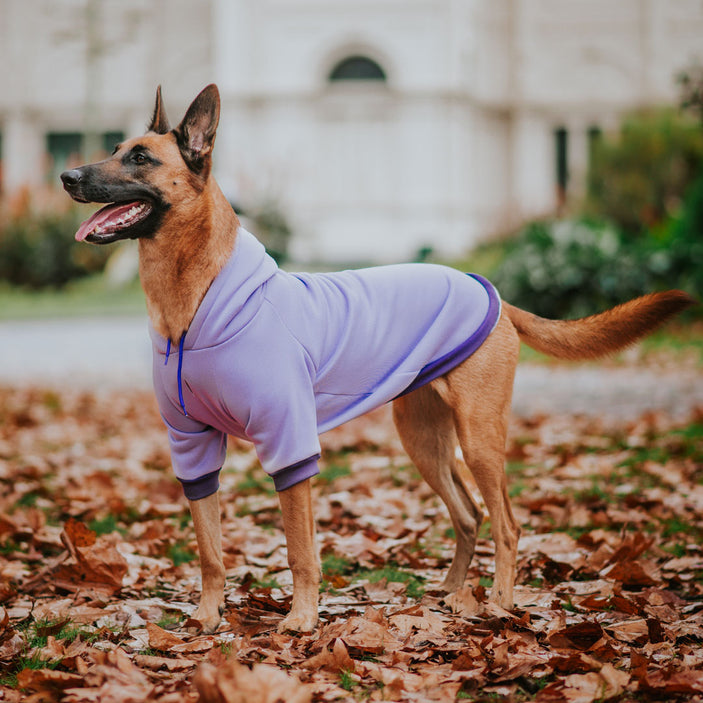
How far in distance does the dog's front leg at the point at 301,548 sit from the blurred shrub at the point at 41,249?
689 inches

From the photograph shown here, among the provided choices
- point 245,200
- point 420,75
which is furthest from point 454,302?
point 420,75

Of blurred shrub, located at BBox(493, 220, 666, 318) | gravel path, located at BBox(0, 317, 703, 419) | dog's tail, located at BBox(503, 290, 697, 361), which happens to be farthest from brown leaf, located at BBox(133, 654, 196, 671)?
blurred shrub, located at BBox(493, 220, 666, 318)

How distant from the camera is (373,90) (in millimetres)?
26969

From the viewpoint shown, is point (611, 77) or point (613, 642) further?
point (611, 77)

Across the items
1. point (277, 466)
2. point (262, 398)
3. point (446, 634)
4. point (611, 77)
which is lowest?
point (446, 634)

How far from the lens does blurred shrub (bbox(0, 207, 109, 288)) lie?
19.9 meters

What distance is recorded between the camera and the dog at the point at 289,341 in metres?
3.21

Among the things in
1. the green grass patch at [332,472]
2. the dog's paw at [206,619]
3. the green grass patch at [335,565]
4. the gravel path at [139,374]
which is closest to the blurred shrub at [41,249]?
the gravel path at [139,374]

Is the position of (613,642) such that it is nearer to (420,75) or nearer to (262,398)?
(262,398)

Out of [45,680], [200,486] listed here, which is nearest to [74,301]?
[200,486]

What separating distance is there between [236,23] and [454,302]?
25.1m

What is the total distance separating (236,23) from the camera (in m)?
26.8

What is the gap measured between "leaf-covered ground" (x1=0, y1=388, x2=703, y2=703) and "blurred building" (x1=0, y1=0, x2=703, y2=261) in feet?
56.0

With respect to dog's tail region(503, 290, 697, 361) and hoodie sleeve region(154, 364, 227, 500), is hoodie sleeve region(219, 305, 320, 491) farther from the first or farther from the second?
dog's tail region(503, 290, 697, 361)
